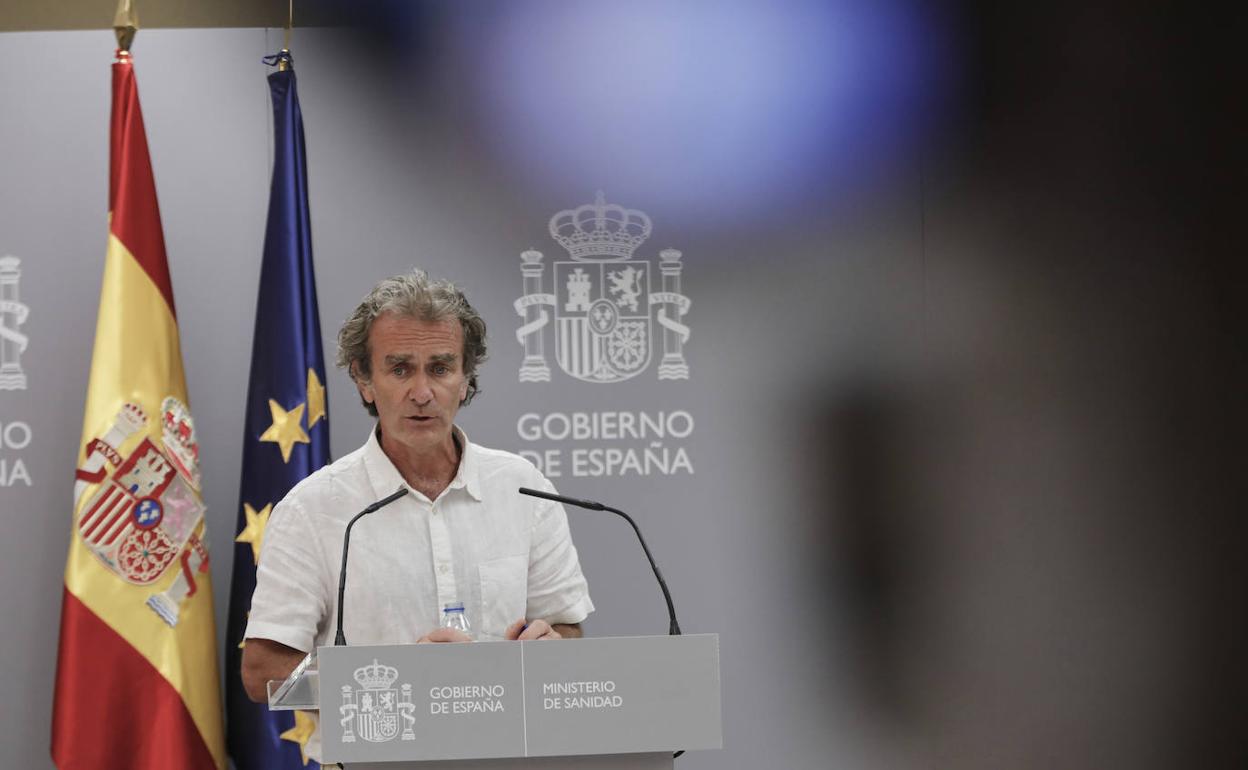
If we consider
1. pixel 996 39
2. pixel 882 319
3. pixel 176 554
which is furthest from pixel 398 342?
pixel 996 39

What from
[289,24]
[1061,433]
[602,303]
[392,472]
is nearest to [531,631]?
[392,472]

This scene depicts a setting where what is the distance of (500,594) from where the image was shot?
2.71 metres

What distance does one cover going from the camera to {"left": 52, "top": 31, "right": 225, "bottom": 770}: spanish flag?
11.3ft

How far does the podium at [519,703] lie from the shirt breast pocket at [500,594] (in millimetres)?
818

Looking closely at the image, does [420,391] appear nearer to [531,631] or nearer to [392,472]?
[392,472]

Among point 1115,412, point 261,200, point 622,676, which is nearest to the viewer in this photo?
point 622,676

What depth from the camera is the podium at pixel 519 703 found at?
182cm

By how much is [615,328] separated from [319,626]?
1.66m

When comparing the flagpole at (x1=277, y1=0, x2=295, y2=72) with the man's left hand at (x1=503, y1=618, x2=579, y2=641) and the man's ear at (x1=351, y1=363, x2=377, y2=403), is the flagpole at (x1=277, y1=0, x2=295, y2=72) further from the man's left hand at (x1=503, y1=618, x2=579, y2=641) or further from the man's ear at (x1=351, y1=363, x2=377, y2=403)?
the man's left hand at (x1=503, y1=618, x2=579, y2=641)

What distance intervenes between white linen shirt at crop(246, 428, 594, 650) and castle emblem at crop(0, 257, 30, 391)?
5.27ft

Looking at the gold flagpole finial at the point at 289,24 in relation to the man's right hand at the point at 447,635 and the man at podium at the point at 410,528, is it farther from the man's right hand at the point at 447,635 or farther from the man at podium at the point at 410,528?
the man's right hand at the point at 447,635

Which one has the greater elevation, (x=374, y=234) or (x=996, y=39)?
(x=996, y=39)

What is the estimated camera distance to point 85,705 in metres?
3.45

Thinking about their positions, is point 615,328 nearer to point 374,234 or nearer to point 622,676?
point 374,234
